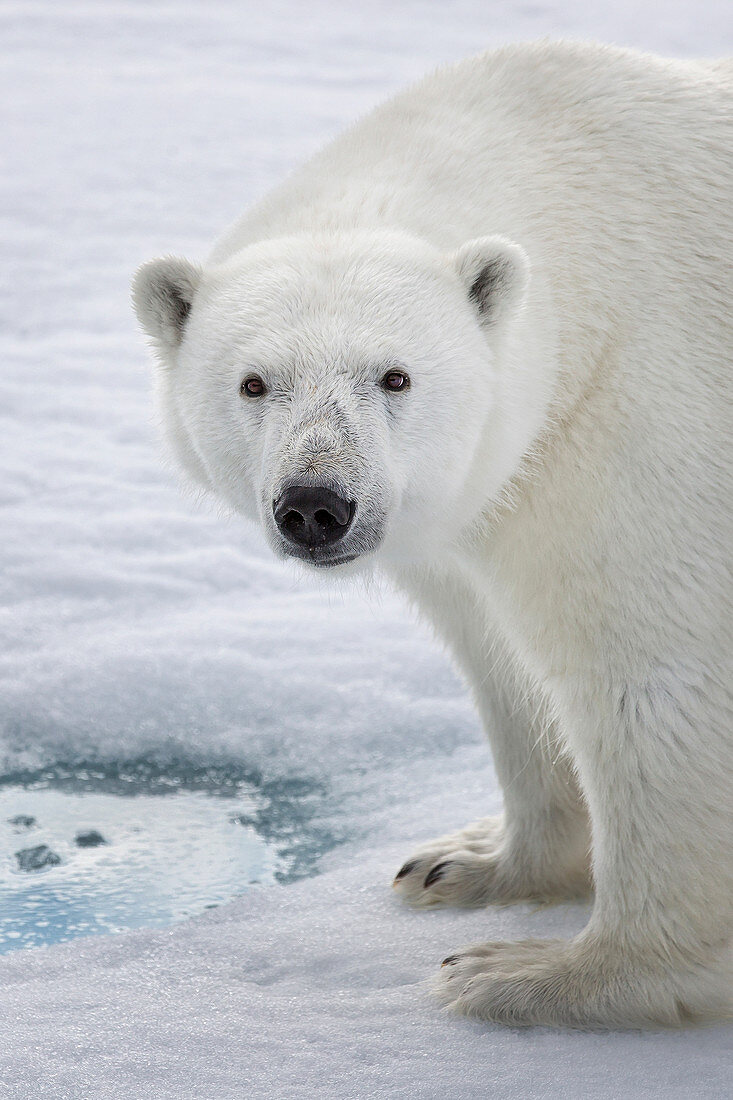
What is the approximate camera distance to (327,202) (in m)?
2.79

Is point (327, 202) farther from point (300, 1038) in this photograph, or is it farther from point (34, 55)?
point (34, 55)

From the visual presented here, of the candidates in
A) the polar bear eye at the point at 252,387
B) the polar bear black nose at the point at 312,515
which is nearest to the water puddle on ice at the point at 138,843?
the polar bear black nose at the point at 312,515

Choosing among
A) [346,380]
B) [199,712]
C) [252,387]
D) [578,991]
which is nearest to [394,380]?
[346,380]

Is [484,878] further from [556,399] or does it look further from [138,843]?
[556,399]

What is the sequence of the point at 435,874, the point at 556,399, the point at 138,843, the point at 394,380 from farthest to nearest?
the point at 138,843 → the point at 435,874 → the point at 556,399 → the point at 394,380

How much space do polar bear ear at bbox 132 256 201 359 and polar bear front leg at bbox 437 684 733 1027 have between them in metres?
1.23

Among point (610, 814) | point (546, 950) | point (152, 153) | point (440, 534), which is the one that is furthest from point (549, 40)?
point (152, 153)

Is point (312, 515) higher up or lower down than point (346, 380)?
lower down

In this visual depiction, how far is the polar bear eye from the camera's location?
2.56 m

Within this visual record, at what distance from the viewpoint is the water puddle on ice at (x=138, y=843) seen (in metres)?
3.42

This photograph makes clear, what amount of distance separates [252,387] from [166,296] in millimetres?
365

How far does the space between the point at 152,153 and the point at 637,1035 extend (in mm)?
9350

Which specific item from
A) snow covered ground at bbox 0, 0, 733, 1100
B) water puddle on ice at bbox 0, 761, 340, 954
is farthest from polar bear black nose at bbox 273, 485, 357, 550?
water puddle on ice at bbox 0, 761, 340, 954

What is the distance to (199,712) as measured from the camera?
4426 mm
